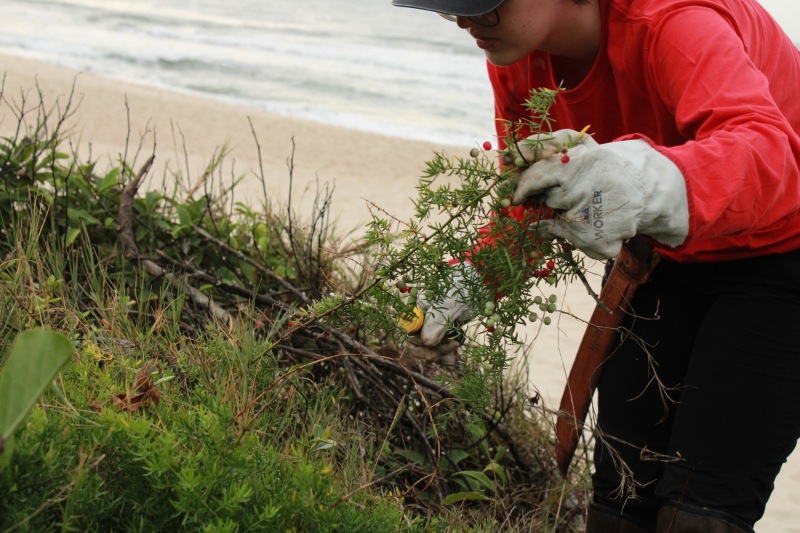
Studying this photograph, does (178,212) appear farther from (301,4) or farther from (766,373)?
(301,4)

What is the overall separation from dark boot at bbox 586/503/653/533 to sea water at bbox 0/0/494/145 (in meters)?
12.3

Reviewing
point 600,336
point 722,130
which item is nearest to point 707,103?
point 722,130

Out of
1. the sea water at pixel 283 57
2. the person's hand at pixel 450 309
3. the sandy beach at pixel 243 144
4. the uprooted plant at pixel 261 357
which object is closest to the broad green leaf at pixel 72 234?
the uprooted plant at pixel 261 357

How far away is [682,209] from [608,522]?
1189mm

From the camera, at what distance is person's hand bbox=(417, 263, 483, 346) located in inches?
74.2

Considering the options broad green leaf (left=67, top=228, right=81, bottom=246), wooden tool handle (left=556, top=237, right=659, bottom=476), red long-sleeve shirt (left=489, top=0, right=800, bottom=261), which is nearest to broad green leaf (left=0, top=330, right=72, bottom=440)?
red long-sleeve shirt (left=489, top=0, right=800, bottom=261)

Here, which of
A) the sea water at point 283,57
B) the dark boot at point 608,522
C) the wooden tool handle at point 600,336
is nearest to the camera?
the wooden tool handle at point 600,336

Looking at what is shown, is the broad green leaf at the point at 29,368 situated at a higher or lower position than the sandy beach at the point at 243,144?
higher

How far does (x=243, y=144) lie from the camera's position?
462 inches

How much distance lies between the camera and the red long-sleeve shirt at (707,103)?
164cm

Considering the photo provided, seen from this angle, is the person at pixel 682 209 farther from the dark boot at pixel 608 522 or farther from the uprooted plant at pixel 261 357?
the uprooted plant at pixel 261 357

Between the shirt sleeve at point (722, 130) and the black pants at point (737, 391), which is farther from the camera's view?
the black pants at point (737, 391)

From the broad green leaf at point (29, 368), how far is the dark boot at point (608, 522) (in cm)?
169

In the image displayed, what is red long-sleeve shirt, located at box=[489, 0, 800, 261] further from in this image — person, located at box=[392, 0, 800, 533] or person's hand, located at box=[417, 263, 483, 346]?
person's hand, located at box=[417, 263, 483, 346]
